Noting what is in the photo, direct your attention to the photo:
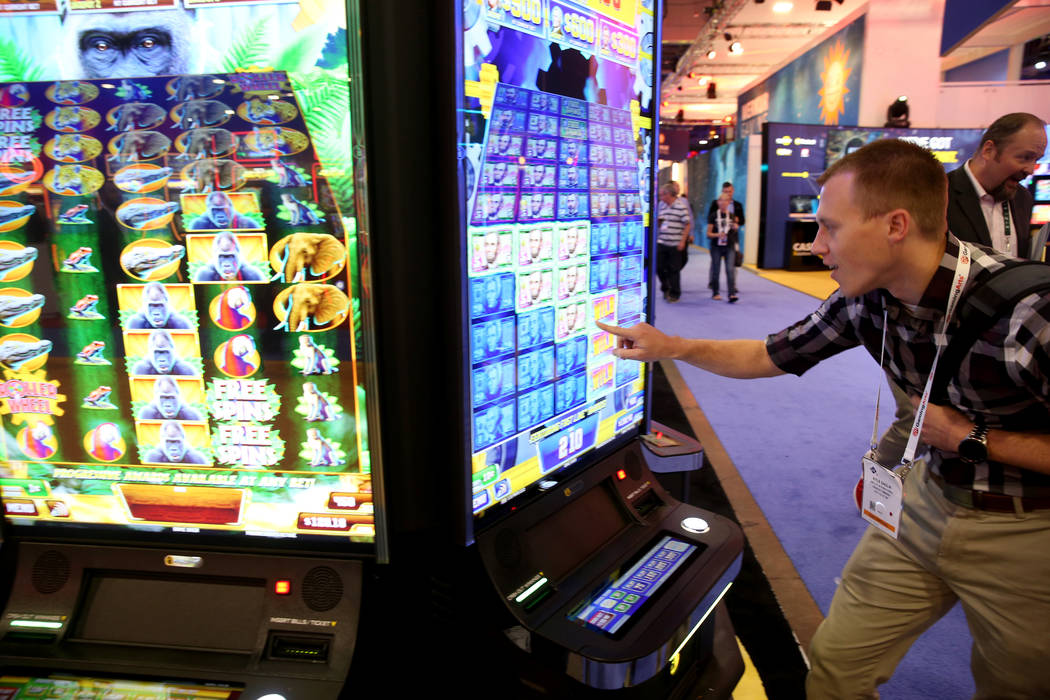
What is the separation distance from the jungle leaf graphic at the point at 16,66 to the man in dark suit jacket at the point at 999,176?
2.99 meters

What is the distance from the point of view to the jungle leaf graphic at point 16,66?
3.50 ft

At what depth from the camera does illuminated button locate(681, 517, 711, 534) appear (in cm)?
162

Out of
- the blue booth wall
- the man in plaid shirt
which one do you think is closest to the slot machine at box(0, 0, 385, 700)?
the man in plaid shirt

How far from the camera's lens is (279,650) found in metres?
1.16

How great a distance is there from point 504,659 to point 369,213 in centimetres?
91

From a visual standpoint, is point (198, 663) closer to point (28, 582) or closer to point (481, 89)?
point (28, 582)

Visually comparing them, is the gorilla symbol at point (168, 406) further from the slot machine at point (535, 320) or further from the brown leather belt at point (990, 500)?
the brown leather belt at point (990, 500)

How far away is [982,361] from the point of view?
1.32 metres

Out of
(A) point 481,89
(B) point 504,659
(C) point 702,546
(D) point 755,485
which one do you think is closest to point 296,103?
(A) point 481,89

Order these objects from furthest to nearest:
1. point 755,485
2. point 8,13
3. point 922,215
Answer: point 755,485 < point 922,215 < point 8,13

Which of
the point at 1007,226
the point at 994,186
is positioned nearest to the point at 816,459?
the point at 1007,226

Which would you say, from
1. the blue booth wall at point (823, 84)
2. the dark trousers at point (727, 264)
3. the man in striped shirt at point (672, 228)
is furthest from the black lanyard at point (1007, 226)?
the blue booth wall at point (823, 84)

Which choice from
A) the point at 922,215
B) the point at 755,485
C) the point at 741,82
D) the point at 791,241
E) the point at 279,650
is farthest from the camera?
the point at 741,82

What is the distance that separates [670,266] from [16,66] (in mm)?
8349
